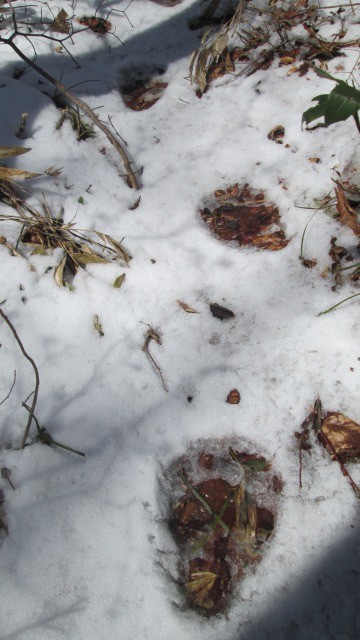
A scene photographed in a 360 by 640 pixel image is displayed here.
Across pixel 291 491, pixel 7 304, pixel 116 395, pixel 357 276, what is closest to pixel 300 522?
pixel 291 491

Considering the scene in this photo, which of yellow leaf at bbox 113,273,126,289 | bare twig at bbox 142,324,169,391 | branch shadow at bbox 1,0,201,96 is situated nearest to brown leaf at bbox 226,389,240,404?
bare twig at bbox 142,324,169,391

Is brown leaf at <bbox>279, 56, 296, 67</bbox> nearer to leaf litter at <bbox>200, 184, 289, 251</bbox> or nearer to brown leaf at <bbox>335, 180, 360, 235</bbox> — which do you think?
leaf litter at <bbox>200, 184, 289, 251</bbox>

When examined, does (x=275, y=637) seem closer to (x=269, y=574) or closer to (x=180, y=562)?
(x=269, y=574)

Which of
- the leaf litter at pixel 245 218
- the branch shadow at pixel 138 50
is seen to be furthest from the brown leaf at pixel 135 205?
the branch shadow at pixel 138 50

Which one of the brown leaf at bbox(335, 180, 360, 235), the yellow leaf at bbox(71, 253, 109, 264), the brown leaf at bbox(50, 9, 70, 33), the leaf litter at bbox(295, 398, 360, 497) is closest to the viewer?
the leaf litter at bbox(295, 398, 360, 497)

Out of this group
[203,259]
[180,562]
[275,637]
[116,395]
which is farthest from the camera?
[203,259]

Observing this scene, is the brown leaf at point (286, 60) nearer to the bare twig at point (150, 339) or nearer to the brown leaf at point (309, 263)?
the brown leaf at point (309, 263)
